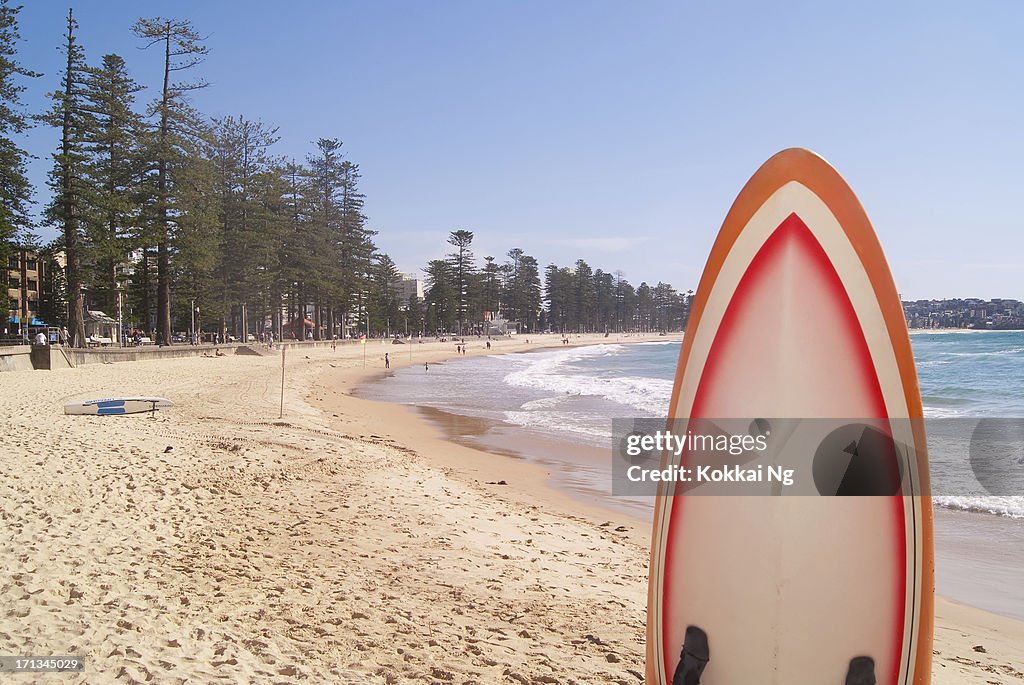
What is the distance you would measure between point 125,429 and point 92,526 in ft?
17.6

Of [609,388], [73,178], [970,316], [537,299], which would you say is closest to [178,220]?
[73,178]

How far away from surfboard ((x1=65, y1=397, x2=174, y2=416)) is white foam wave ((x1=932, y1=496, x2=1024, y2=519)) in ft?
41.1

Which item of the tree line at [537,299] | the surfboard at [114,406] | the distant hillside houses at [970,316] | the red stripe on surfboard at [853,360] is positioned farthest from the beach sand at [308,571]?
the distant hillside houses at [970,316]

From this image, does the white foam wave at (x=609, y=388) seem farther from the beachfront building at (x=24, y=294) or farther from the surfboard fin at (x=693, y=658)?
the beachfront building at (x=24, y=294)

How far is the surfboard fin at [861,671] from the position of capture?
2.36 meters

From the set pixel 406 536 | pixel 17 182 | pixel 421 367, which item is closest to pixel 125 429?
pixel 406 536

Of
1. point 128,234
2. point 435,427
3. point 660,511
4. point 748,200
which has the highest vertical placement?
point 128,234

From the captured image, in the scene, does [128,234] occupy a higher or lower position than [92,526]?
higher

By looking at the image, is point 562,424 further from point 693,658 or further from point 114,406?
point 693,658

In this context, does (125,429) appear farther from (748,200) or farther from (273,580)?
(748,200)

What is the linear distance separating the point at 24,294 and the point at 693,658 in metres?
62.5

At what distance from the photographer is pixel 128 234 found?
3078cm

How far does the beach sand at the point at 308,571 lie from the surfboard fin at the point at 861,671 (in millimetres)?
1666

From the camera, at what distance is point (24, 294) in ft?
172
